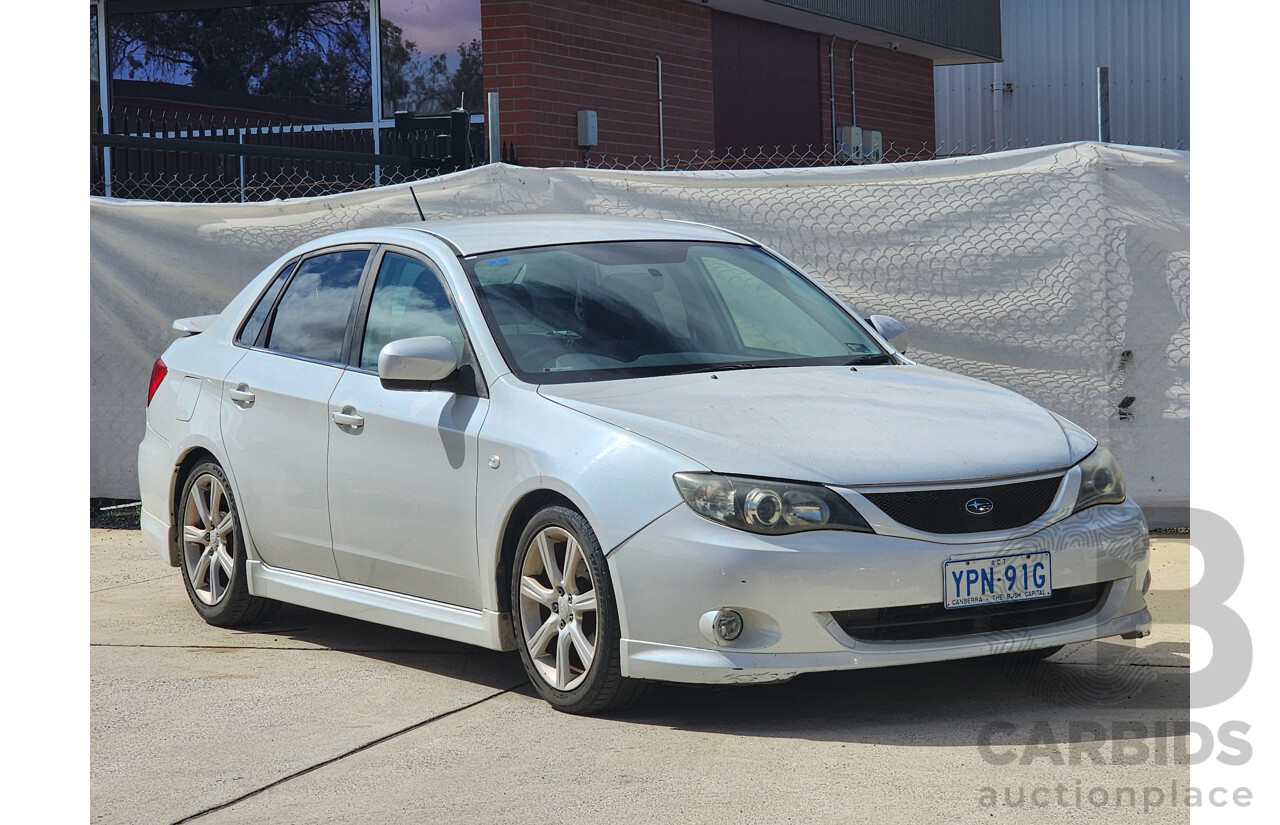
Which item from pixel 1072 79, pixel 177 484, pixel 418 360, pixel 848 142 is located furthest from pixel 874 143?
pixel 418 360

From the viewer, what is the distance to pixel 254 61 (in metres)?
15.5

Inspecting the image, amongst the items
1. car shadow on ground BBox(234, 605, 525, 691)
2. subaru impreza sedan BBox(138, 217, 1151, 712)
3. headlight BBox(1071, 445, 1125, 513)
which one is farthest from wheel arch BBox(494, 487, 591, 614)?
headlight BBox(1071, 445, 1125, 513)

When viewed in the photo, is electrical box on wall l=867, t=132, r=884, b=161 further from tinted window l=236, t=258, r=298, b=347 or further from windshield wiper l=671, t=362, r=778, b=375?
windshield wiper l=671, t=362, r=778, b=375

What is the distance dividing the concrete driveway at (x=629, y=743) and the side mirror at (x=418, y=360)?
1.11m

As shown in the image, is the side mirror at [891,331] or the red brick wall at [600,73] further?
the red brick wall at [600,73]

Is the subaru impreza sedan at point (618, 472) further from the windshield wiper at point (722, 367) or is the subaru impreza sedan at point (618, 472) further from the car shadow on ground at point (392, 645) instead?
the car shadow on ground at point (392, 645)

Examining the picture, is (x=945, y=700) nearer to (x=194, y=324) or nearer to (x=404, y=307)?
(x=404, y=307)

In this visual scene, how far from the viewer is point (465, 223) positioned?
265 inches

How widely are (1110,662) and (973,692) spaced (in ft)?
2.23

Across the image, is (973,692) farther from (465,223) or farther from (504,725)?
(465,223)

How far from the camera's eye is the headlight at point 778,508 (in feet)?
16.0

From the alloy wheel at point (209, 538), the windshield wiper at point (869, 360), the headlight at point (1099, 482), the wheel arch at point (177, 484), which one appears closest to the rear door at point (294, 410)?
the alloy wheel at point (209, 538)

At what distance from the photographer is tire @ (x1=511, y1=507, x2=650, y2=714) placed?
16.9 ft

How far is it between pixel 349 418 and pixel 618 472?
151cm
